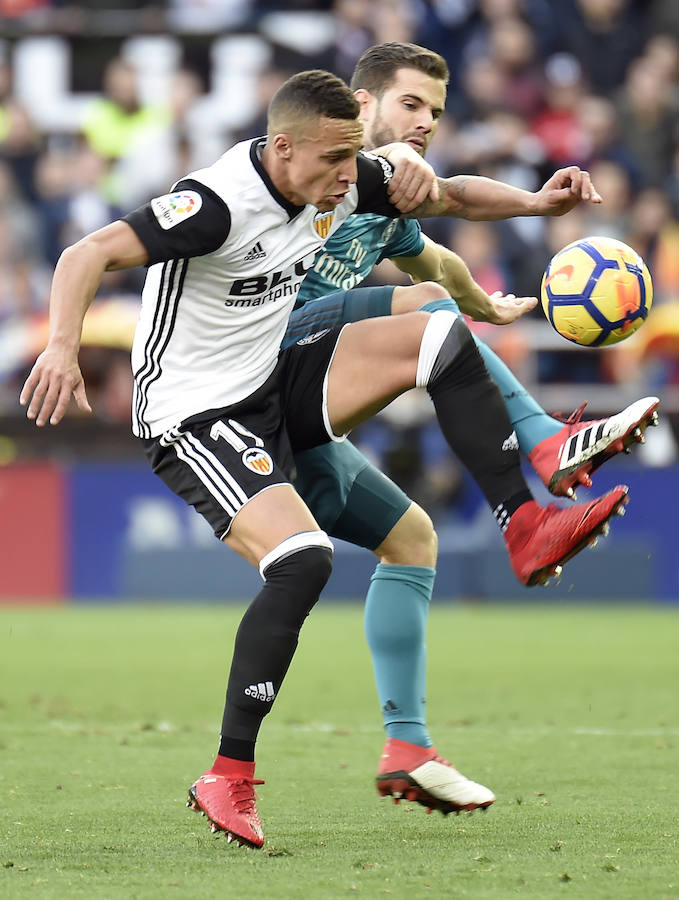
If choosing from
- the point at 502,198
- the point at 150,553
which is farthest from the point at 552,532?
the point at 150,553

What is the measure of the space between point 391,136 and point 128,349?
7.93m

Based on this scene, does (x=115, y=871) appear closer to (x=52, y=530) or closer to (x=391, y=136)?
(x=391, y=136)

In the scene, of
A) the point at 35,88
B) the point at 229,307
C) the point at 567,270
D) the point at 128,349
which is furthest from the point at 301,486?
the point at 35,88

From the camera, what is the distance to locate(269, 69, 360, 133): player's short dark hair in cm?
411

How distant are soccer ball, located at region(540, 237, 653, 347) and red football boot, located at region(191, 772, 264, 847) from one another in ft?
5.74

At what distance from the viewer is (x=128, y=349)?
12797mm

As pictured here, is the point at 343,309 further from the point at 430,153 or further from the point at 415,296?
the point at 430,153

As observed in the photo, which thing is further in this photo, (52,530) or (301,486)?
(52,530)

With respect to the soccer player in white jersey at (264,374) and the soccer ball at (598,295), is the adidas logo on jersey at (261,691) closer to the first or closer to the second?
the soccer player in white jersey at (264,374)

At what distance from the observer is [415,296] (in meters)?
4.73

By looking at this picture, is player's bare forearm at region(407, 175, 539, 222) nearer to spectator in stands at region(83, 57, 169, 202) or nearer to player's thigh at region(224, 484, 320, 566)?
player's thigh at region(224, 484, 320, 566)

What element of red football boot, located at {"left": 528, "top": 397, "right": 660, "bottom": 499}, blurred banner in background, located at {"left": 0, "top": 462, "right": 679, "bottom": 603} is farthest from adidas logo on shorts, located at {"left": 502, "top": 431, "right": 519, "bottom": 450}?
blurred banner in background, located at {"left": 0, "top": 462, "right": 679, "bottom": 603}

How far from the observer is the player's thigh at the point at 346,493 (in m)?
4.79

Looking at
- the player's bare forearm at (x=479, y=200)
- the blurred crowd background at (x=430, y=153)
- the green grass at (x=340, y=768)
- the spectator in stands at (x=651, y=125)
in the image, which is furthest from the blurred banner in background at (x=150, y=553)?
the player's bare forearm at (x=479, y=200)
